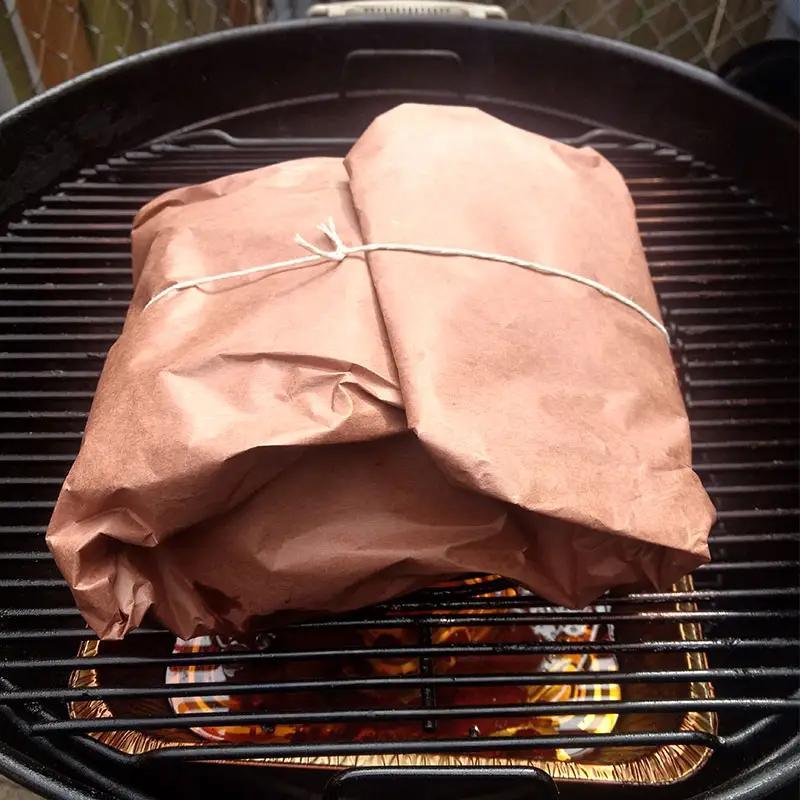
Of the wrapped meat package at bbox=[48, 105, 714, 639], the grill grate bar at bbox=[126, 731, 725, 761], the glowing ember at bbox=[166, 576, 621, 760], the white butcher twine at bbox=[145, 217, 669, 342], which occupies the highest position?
the white butcher twine at bbox=[145, 217, 669, 342]

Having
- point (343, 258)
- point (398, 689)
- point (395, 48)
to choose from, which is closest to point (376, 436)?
point (343, 258)

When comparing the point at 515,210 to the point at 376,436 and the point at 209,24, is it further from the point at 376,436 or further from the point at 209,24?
the point at 209,24

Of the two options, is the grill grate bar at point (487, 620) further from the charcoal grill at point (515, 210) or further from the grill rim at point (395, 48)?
the grill rim at point (395, 48)

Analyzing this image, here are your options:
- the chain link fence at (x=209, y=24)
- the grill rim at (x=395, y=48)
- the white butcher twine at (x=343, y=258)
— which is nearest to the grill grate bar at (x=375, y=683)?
the white butcher twine at (x=343, y=258)

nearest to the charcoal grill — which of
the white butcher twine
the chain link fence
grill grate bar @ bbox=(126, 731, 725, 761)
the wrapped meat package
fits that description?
grill grate bar @ bbox=(126, 731, 725, 761)

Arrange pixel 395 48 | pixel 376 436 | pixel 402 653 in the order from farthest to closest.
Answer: pixel 395 48 → pixel 402 653 → pixel 376 436

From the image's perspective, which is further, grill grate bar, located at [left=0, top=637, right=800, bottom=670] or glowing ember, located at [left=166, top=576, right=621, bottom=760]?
glowing ember, located at [left=166, top=576, right=621, bottom=760]

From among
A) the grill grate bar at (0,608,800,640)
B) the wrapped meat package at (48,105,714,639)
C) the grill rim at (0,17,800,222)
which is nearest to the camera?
the wrapped meat package at (48,105,714,639)

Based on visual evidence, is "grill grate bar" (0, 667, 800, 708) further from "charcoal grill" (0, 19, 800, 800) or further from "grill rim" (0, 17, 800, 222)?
"grill rim" (0, 17, 800, 222)
